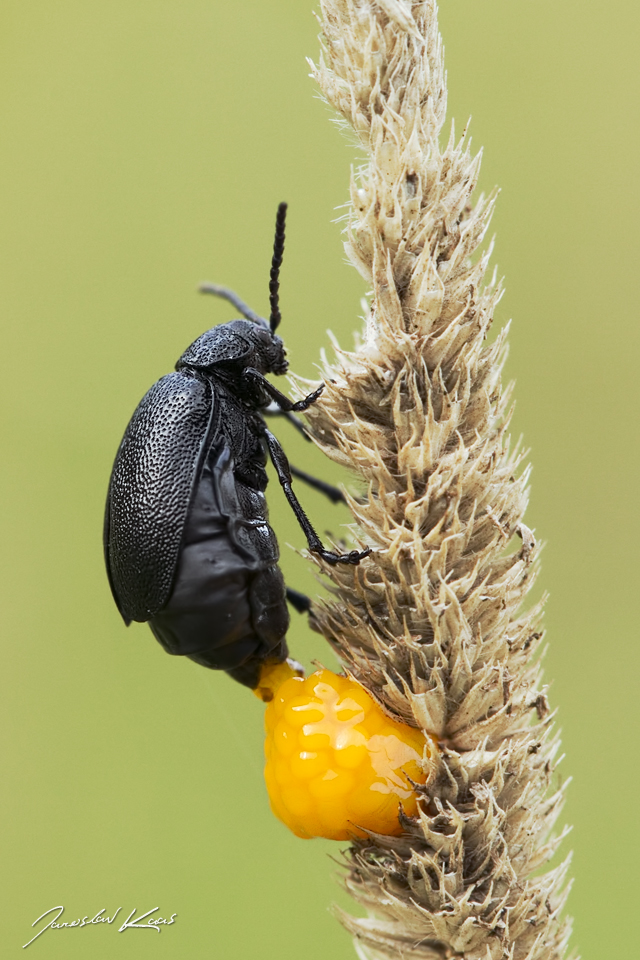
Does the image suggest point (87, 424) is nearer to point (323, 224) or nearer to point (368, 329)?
point (323, 224)

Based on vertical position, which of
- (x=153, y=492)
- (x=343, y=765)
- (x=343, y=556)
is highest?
(x=153, y=492)

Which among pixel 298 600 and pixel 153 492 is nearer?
pixel 153 492

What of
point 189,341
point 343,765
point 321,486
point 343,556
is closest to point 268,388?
point 321,486

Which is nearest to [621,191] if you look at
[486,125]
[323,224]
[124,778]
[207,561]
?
[486,125]

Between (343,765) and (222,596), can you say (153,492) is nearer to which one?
(222,596)

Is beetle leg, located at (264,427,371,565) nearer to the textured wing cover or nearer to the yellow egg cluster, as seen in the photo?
the textured wing cover

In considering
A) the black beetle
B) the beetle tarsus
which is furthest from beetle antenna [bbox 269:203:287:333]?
the beetle tarsus
